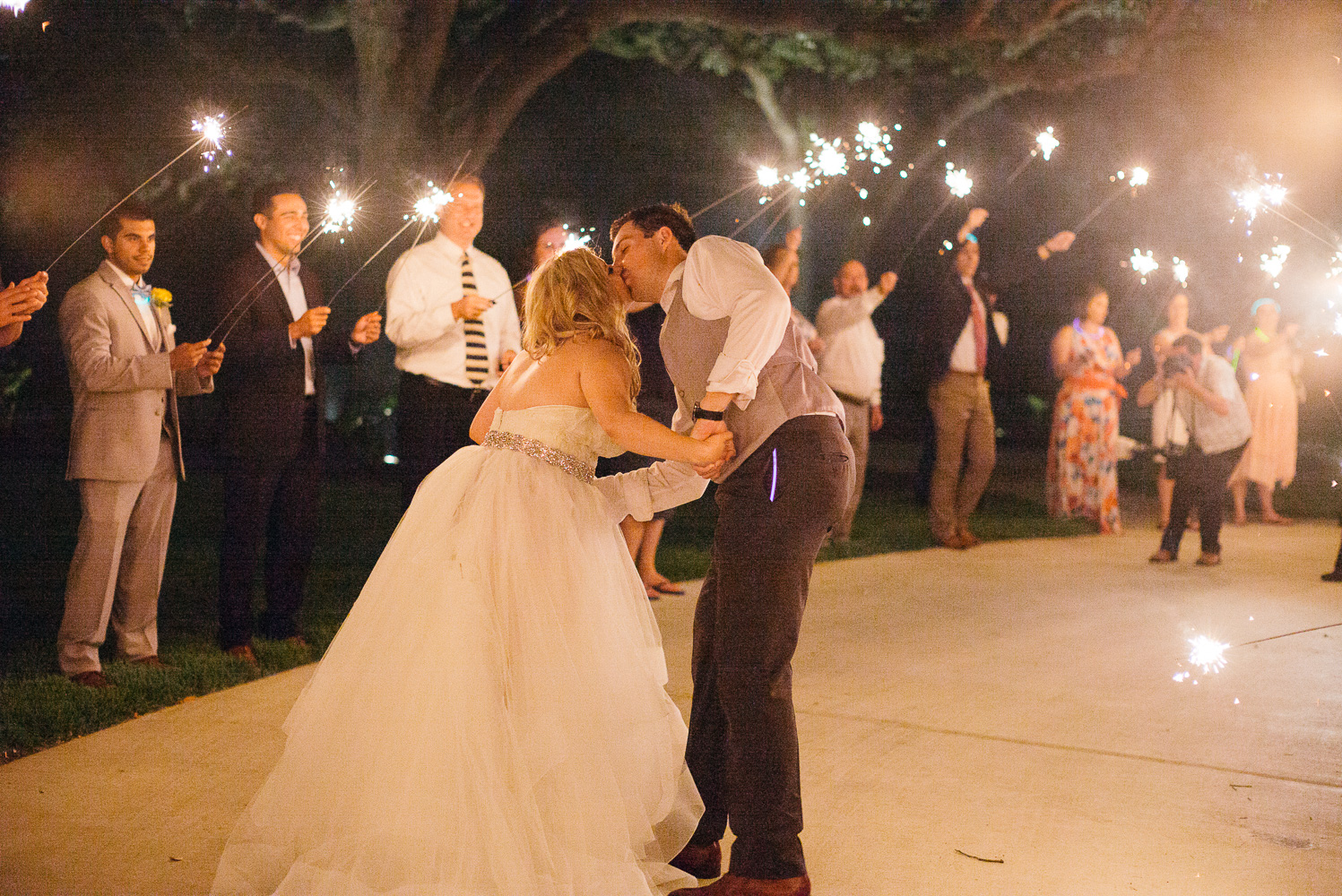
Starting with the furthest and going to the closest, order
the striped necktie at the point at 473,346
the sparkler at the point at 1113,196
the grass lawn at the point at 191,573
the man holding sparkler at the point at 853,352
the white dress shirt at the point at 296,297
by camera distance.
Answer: the sparkler at the point at 1113,196, the man holding sparkler at the point at 853,352, the striped necktie at the point at 473,346, the white dress shirt at the point at 296,297, the grass lawn at the point at 191,573

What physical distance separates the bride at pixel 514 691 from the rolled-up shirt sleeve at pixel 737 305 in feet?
0.58

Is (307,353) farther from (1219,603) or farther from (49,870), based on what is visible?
(1219,603)

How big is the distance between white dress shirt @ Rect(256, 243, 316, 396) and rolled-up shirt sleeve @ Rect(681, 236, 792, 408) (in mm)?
2761

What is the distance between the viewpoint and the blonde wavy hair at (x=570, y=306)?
3.23 metres

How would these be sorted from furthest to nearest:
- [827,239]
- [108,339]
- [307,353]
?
[827,239] → [307,353] → [108,339]

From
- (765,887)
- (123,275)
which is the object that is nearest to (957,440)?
(123,275)

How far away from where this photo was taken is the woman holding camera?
10.2m

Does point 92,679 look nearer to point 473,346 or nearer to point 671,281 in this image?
point 473,346

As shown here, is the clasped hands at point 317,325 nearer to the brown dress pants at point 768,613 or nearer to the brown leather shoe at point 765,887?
the brown dress pants at point 768,613

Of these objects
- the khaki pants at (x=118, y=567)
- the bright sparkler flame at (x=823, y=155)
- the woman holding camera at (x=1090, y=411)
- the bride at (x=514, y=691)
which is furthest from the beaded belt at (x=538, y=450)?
the bright sparkler flame at (x=823, y=155)

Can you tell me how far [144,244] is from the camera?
16.1 ft

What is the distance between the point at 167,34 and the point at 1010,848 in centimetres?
1245

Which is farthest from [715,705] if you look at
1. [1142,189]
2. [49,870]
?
[1142,189]

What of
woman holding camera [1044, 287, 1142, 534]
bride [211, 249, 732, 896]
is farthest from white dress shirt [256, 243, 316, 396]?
woman holding camera [1044, 287, 1142, 534]
